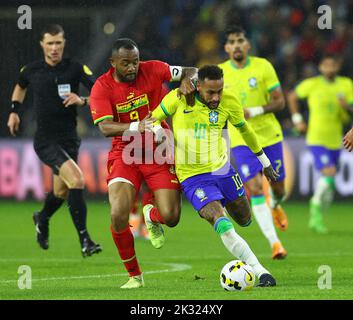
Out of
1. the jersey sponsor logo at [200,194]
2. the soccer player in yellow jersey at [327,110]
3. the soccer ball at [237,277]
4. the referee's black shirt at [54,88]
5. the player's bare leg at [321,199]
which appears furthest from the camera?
the soccer player in yellow jersey at [327,110]

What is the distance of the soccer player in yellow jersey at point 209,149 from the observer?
30.4ft

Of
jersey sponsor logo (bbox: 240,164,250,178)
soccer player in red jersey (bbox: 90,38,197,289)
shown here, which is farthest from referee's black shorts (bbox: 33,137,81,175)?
soccer player in red jersey (bbox: 90,38,197,289)

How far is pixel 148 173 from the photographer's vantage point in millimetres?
9852

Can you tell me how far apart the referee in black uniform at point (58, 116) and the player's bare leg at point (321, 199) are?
4.48 metres

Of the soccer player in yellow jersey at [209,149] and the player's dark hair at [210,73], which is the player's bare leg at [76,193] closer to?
the soccer player in yellow jersey at [209,149]

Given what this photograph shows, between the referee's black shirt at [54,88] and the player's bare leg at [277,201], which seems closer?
the referee's black shirt at [54,88]

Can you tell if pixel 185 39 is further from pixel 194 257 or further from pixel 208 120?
pixel 208 120

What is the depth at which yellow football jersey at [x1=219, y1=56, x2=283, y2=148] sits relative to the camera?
41.2 ft

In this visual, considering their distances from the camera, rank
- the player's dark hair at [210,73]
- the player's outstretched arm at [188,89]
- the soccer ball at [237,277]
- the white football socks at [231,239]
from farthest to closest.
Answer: the player's outstretched arm at [188,89], the player's dark hair at [210,73], the white football socks at [231,239], the soccer ball at [237,277]

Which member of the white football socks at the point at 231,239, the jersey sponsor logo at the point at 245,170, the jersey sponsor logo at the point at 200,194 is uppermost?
the jersey sponsor logo at the point at 200,194

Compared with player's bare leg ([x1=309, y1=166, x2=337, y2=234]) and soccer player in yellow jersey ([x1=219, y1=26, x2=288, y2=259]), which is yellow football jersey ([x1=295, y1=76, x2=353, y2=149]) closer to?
player's bare leg ([x1=309, y1=166, x2=337, y2=234])

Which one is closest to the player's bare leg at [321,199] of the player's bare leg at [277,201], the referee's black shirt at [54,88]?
the player's bare leg at [277,201]

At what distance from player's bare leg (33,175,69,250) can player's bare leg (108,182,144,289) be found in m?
3.34

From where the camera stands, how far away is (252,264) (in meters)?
9.24
